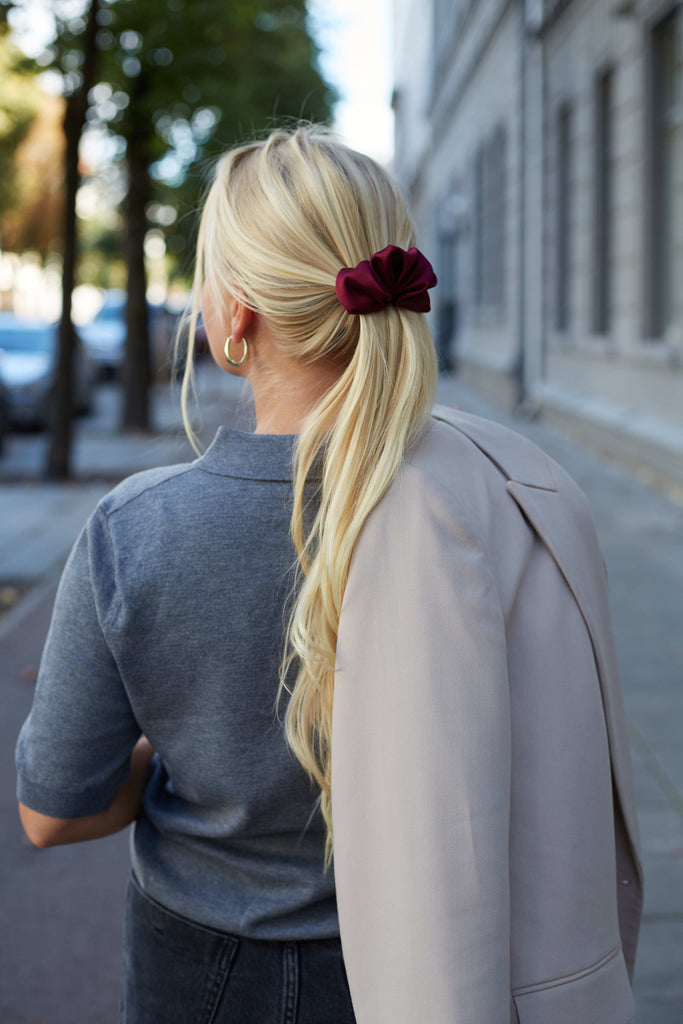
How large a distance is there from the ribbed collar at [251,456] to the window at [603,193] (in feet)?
36.0

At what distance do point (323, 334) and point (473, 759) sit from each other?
524 millimetres

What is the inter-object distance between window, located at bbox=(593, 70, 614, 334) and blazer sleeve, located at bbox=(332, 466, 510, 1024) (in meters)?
11.1

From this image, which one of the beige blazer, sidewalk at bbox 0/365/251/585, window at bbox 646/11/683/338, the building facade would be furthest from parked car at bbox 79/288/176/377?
the beige blazer

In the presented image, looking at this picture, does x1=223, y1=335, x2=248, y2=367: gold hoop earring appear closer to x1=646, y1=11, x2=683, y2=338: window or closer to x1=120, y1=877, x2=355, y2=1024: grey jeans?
x1=120, y1=877, x2=355, y2=1024: grey jeans

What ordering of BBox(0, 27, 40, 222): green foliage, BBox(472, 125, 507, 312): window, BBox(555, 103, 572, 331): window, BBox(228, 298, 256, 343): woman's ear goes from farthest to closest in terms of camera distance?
1. BBox(0, 27, 40, 222): green foliage
2. BBox(472, 125, 507, 312): window
3. BBox(555, 103, 572, 331): window
4. BBox(228, 298, 256, 343): woman's ear

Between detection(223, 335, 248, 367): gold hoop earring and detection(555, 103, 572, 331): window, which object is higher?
detection(555, 103, 572, 331): window

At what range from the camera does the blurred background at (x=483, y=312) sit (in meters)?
3.38

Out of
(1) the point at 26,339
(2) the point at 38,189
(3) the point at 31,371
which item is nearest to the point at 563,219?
(3) the point at 31,371

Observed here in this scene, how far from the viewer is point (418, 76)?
122 ft

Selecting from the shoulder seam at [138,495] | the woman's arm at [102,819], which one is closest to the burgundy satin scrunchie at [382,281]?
the shoulder seam at [138,495]

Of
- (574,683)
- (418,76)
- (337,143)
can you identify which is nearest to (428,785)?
(574,683)

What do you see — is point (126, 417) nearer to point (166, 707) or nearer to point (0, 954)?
point (0, 954)

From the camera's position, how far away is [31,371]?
1658cm

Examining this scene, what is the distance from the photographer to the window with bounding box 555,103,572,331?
1370cm
